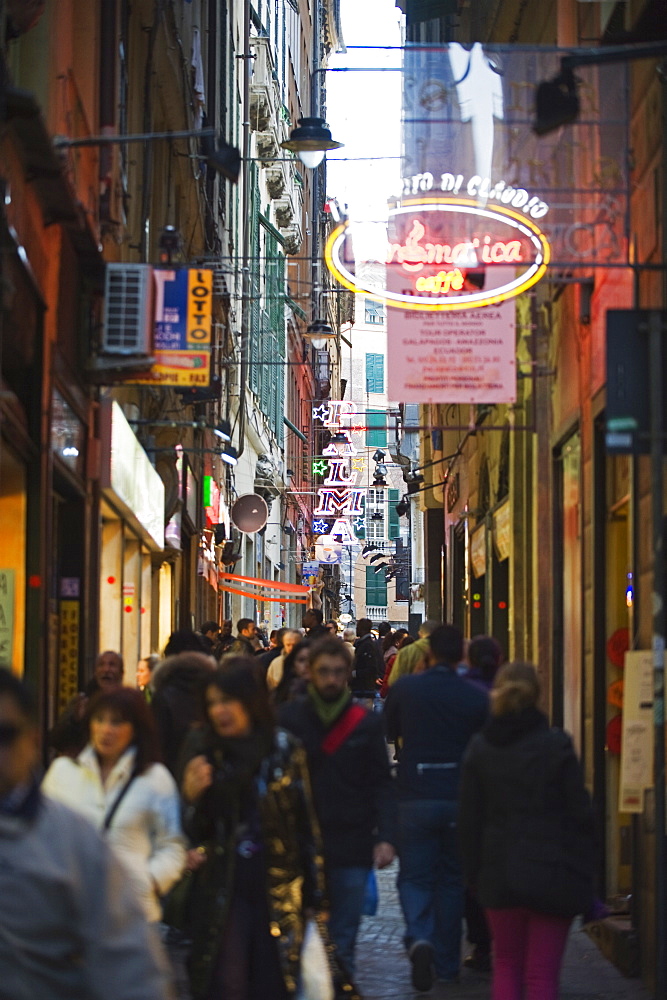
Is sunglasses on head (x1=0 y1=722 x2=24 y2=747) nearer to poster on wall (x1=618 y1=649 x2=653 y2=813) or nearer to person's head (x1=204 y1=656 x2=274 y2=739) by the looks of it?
person's head (x1=204 y1=656 x2=274 y2=739)

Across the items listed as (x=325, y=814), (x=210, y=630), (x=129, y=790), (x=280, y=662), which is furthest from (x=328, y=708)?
(x=210, y=630)

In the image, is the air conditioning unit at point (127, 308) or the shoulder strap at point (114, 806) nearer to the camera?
the shoulder strap at point (114, 806)

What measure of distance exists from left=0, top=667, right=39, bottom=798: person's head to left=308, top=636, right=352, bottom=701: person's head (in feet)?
13.9

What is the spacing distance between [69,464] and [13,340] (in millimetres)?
2612

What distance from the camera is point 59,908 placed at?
335 cm

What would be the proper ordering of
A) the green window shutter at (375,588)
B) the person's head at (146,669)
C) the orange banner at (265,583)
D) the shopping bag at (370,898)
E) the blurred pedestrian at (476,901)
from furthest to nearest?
the green window shutter at (375,588) < the orange banner at (265,583) < the person's head at (146,669) < the blurred pedestrian at (476,901) < the shopping bag at (370,898)

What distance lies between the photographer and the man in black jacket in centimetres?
782

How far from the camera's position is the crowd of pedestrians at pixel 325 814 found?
6.08 meters

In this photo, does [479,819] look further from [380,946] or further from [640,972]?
[380,946]

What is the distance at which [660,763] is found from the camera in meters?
7.69

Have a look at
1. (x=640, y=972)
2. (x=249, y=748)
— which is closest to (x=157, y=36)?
(x=640, y=972)

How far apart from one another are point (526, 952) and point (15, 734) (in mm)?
4416

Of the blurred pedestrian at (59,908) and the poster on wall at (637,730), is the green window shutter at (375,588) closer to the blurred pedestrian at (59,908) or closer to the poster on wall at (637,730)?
the poster on wall at (637,730)

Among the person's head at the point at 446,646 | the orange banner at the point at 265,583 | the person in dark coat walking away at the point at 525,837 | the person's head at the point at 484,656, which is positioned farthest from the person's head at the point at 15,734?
the orange banner at the point at 265,583
